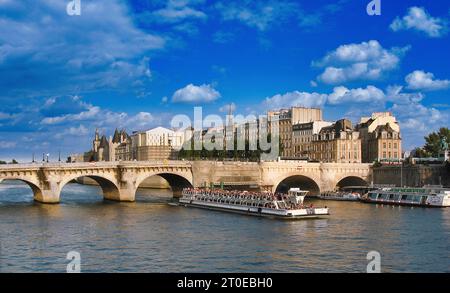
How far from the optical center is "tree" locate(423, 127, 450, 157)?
113 m

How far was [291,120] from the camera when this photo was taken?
445ft

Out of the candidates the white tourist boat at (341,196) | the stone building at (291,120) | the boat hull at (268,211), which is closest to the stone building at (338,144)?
the stone building at (291,120)

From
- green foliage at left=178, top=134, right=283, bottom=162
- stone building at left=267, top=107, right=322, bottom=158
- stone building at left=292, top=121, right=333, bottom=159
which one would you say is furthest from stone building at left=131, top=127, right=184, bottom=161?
stone building at left=292, top=121, right=333, bottom=159

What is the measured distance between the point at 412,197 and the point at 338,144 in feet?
142

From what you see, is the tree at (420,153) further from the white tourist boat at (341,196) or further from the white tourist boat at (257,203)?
the white tourist boat at (257,203)

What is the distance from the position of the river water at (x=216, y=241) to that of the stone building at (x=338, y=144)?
55.0 meters

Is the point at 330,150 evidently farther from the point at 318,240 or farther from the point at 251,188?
the point at 318,240

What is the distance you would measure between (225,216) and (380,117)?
218 ft

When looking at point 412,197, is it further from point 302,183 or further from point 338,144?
point 338,144

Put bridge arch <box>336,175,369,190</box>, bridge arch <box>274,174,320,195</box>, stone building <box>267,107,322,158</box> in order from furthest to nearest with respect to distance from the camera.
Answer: stone building <box>267,107,322,158</box> → bridge arch <box>336,175,369,190</box> → bridge arch <box>274,174,320,195</box>

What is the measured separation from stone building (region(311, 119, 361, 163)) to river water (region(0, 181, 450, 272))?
55.0m

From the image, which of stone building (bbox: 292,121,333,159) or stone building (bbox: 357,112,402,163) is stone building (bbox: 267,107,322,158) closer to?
stone building (bbox: 292,121,333,159)

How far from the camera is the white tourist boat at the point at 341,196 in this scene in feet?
286

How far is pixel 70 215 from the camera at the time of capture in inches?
2361
